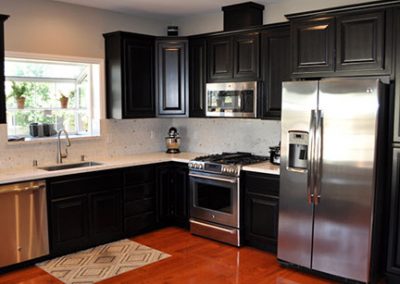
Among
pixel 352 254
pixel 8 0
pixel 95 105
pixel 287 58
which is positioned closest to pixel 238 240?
pixel 352 254

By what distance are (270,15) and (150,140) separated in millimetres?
2233

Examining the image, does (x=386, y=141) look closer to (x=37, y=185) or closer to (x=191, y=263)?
(x=191, y=263)

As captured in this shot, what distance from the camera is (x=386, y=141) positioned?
3.51m

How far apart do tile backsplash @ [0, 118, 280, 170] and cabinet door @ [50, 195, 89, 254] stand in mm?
697

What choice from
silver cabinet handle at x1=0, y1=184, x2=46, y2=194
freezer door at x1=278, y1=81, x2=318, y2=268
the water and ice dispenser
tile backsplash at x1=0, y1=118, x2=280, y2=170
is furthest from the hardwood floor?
tile backsplash at x1=0, y1=118, x2=280, y2=170

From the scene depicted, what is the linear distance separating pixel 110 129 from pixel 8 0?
A: 1805 mm

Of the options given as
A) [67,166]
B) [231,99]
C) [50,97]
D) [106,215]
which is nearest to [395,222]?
[231,99]

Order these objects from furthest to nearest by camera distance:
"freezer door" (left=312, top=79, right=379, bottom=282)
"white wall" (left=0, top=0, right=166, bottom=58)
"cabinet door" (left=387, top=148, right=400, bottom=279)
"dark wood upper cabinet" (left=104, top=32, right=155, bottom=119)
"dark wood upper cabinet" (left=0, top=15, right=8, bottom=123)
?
"dark wood upper cabinet" (left=104, top=32, right=155, bottom=119) → "white wall" (left=0, top=0, right=166, bottom=58) → "dark wood upper cabinet" (left=0, top=15, right=8, bottom=123) → "cabinet door" (left=387, top=148, right=400, bottom=279) → "freezer door" (left=312, top=79, right=379, bottom=282)

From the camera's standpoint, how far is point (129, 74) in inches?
196

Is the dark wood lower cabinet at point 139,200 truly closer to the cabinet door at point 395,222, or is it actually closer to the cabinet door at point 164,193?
the cabinet door at point 164,193

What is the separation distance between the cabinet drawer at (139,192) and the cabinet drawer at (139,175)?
0.19 feet

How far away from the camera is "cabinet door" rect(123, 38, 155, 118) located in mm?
4965

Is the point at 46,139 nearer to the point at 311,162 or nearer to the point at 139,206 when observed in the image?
the point at 139,206

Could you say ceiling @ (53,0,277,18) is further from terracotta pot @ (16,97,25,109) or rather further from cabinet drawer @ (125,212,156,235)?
cabinet drawer @ (125,212,156,235)
